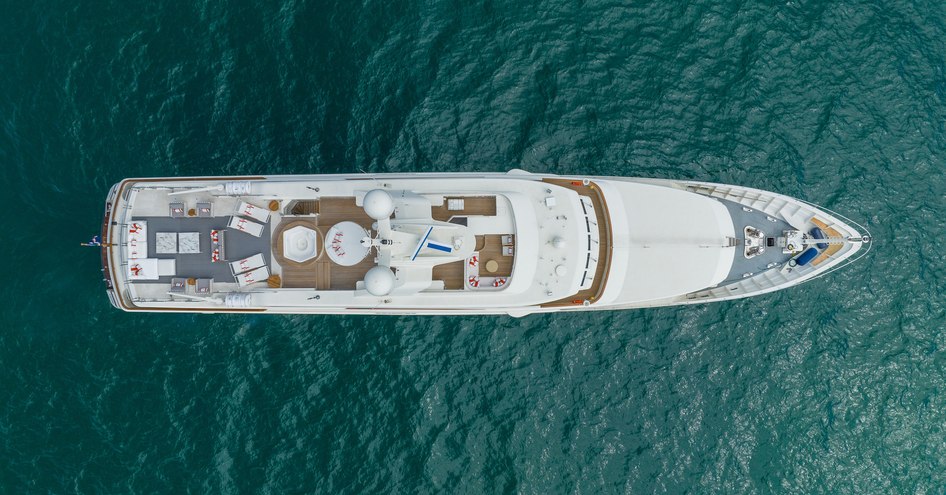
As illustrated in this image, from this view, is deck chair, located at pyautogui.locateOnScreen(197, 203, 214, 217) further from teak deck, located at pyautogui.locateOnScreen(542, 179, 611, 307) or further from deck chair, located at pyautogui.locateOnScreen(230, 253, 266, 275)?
teak deck, located at pyautogui.locateOnScreen(542, 179, 611, 307)

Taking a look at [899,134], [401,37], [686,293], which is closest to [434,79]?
[401,37]

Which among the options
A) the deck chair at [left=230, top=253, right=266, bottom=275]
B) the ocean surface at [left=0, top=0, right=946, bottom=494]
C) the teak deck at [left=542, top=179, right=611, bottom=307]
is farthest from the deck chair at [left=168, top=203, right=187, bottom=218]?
the teak deck at [left=542, top=179, right=611, bottom=307]

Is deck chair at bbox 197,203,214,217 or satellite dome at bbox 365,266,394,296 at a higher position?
deck chair at bbox 197,203,214,217

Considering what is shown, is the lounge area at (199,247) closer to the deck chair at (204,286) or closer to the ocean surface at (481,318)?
the deck chair at (204,286)

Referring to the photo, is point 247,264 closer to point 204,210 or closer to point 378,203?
point 204,210

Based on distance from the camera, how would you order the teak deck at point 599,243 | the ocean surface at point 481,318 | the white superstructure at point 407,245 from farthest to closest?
1. the ocean surface at point 481,318
2. the teak deck at point 599,243
3. the white superstructure at point 407,245

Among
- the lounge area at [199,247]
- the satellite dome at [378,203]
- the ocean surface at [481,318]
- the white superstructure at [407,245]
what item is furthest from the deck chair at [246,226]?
the satellite dome at [378,203]

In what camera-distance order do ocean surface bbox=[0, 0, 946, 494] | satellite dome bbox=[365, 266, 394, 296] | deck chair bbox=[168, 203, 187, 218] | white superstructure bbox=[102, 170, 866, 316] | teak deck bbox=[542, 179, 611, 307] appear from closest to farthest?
satellite dome bbox=[365, 266, 394, 296], white superstructure bbox=[102, 170, 866, 316], deck chair bbox=[168, 203, 187, 218], teak deck bbox=[542, 179, 611, 307], ocean surface bbox=[0, 0, 946, 494]
